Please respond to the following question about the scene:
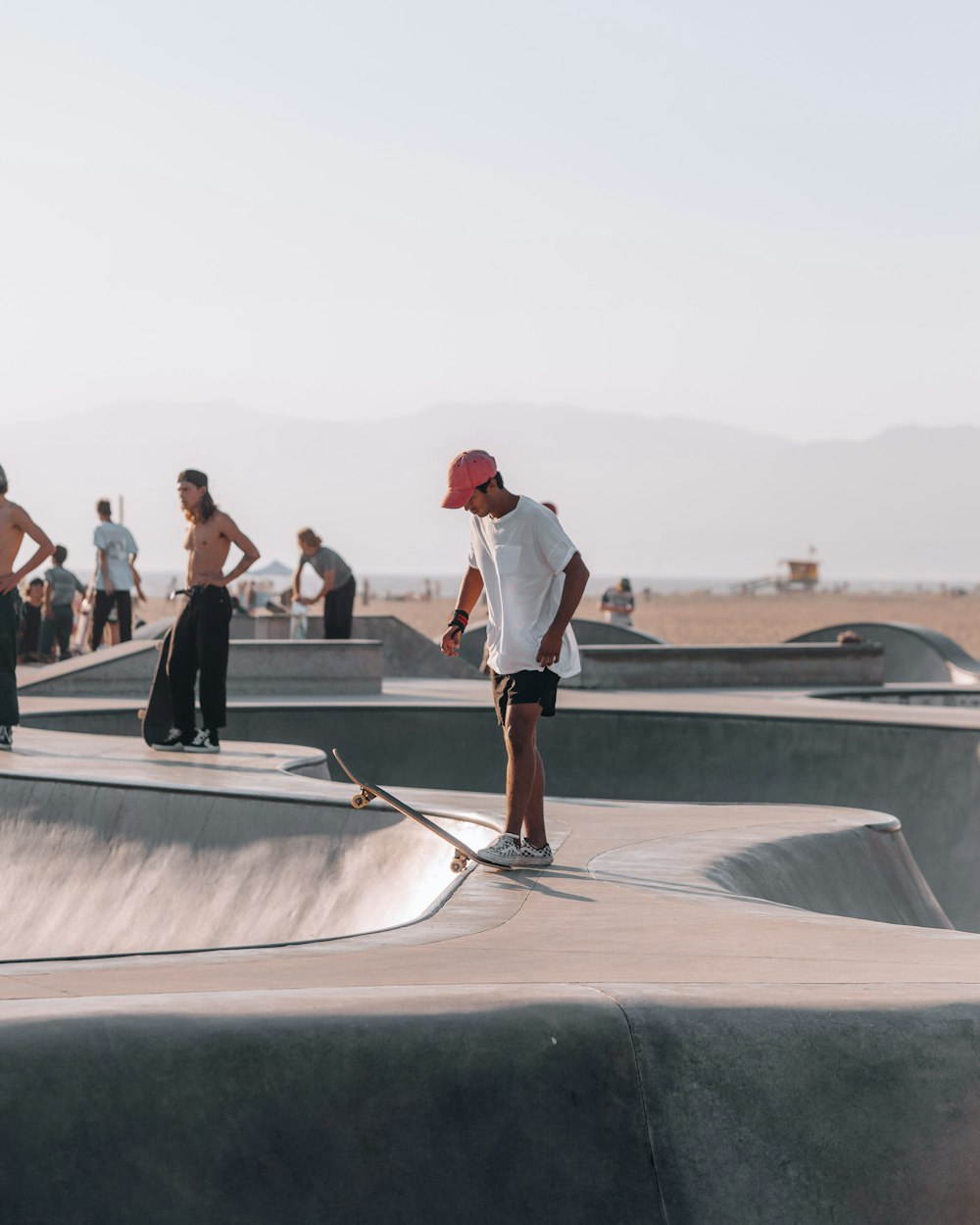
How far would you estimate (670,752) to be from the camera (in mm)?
11266

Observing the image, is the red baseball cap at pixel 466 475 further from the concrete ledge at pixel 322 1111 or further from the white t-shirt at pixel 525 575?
the concrete ledge at pixel 322 1111

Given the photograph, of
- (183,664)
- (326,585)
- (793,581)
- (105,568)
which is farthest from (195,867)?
(793,581)

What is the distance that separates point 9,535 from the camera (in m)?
8.57

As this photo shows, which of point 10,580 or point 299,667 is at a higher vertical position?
point 10,580

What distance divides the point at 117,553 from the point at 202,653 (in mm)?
8264

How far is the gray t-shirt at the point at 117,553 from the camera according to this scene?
53.9 ft

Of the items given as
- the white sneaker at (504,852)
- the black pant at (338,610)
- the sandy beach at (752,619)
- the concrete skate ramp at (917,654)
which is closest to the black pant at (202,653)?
the white sneaker at (504,852)

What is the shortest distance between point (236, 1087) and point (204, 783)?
4.37 m

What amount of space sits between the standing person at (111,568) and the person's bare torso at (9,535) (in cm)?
756

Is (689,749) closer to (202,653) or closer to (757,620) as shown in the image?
(202,653)

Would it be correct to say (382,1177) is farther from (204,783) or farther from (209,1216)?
(204,783)

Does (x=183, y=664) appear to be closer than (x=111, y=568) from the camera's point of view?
Yes

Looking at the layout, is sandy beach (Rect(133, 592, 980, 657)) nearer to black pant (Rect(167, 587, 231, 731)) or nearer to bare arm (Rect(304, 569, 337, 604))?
bare arm (Rect(304, 569, 337, 604))

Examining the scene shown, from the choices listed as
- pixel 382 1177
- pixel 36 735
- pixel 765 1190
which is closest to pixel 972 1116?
pixel 765 1190
